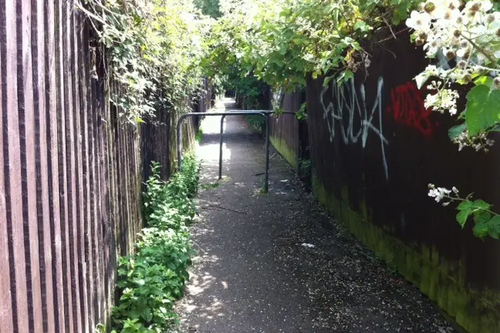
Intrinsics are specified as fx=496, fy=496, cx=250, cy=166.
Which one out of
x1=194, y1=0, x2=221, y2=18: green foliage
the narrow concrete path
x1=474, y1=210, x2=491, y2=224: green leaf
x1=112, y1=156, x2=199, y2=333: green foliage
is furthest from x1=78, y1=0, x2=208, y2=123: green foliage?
x1=194, y1=0, x2=221, y2=18: green foliage

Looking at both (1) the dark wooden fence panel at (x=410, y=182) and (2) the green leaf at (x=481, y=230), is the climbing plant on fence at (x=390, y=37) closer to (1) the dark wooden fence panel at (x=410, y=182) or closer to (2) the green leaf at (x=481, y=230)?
(2) the green leaf at (x=481, y=230)

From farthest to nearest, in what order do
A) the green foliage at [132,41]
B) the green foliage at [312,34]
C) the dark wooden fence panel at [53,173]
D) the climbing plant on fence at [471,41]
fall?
the green foliage at [312,34]
the green foliage at [132,41]
the dark wooden fence panel at [53,173]
the climbing plant on fence at [471,41]

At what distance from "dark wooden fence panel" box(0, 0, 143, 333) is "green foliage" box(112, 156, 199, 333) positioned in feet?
0.54

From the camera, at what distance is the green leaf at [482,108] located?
172 cm

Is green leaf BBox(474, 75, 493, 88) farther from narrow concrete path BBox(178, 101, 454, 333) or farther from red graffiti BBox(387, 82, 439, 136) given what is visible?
narrow concrete path BBox(178, 101, 454, 333)

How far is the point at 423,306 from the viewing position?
4.16m

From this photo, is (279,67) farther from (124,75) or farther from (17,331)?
(17,331)

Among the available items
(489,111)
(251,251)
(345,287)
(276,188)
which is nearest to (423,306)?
(345,287)

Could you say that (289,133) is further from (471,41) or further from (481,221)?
(471,41)

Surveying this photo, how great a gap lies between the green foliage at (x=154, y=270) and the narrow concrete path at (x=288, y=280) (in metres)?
0.29

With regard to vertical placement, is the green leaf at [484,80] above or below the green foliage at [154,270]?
above

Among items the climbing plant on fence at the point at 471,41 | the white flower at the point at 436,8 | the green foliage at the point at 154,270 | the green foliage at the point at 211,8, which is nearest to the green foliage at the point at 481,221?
the climbing plant on fence at the point at 471,41

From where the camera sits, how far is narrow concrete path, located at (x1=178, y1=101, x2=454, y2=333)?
4016 millimetres

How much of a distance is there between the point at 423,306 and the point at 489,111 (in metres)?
2.87
